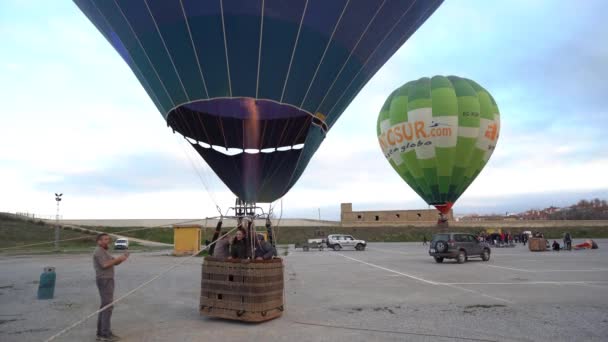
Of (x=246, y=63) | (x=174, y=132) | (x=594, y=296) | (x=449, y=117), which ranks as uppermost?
(x=449, y=117)

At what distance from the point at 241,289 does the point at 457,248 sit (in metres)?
15.0

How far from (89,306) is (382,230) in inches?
2189

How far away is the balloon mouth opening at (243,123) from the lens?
9.00 metres

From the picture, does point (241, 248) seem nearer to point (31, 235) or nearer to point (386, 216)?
point (31, 235)

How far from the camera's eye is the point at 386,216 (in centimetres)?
6881

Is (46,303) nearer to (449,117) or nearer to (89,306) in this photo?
(89,306)

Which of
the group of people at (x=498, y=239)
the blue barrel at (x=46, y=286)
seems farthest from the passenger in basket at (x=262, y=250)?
the group of people at (x=498, y=239)

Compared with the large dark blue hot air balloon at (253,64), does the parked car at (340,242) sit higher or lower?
lower

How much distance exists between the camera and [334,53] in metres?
9.30

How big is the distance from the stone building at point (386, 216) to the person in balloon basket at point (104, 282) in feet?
205

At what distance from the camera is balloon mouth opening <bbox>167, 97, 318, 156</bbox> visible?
900cm

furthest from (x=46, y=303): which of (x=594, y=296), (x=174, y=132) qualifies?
(x=594, y=296)

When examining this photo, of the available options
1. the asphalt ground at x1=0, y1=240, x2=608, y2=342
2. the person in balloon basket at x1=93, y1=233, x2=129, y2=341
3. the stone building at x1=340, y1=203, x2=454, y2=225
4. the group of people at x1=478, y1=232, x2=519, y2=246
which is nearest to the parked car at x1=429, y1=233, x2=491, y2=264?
the asphalt ground at x1=0, y1=240, x2=608, y2=342

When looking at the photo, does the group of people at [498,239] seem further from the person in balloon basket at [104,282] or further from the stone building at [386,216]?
the person in balloon basket at [104,282]
